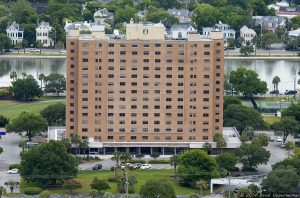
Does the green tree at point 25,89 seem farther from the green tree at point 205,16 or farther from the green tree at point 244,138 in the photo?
the green tree at point 205,16

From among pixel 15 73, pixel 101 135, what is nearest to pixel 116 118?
pixel 101 135

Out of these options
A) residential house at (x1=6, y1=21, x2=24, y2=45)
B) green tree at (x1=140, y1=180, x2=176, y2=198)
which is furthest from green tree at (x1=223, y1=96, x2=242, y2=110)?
residential house at (x1=6, y1=21, x2=24, y2=45)

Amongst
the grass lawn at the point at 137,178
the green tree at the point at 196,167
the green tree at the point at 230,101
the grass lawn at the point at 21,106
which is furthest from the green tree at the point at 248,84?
the green tree at the point at 196,167

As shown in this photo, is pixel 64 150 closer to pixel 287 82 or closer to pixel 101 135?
pixel 101 135

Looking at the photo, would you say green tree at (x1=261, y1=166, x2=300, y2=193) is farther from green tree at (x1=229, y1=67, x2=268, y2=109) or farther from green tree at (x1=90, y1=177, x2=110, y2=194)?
green tree at (x1=229, y1=67, x2=268, y2=109)

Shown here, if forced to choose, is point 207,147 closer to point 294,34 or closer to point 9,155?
point 9,155

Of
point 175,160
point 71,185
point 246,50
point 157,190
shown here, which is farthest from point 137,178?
point 246,50
